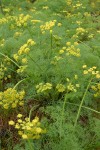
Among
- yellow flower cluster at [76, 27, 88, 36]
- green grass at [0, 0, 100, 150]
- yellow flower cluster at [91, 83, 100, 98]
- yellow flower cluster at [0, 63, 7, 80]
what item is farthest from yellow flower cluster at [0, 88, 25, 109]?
yellow flower cluster at [76, 27, 88, 36]

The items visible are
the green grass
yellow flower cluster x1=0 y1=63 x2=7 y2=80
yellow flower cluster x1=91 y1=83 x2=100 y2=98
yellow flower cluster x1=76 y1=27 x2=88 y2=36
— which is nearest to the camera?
the green grass

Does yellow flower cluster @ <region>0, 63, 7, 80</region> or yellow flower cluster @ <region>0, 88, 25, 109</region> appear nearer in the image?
yellow flower cluster @ <region>0, 88, 25, 109</region>

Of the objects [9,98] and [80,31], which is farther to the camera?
[80,31]

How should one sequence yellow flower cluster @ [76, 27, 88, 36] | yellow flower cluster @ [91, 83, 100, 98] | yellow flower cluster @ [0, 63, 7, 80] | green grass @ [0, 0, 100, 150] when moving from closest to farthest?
green grass @ [0, 0, 100, 150] < yellow flower cluster @ [91, 83, 100, 98] < yellow flower cluster @ [0, 63, 7, 80] < yellow flower cluster @ [76, 27, 88, 36]

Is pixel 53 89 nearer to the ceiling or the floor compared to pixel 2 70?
nearer to the floor

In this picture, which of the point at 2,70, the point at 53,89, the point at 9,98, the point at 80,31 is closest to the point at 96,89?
the point at 53,89

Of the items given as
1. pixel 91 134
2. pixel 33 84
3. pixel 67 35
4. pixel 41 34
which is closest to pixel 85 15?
pixel 67 35

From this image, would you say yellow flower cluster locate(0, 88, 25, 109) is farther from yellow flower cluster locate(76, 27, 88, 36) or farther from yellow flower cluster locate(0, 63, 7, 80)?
yellow flower cluster locate(76, 27, 88, 36)

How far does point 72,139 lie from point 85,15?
368 centimetres

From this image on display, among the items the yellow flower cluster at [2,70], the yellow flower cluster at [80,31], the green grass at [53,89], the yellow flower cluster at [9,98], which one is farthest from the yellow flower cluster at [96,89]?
the yellow flower cluster at [80,31]

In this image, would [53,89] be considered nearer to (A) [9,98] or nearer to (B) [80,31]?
(A) [9,98]

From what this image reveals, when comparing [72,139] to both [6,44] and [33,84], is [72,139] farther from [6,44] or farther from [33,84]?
[6,44]

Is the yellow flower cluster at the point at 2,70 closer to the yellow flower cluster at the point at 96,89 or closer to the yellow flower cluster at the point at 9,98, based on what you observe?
the yellow flower cluster at the point at 9,98

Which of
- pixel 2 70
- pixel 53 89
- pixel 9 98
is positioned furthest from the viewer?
pixel 2 70
